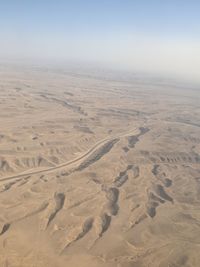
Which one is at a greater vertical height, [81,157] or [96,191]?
[96,191]

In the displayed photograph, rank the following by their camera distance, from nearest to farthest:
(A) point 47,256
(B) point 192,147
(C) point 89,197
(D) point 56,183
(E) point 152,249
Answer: (A) point 47,256, (E) point 152,249, (C) point 89,197, (D) point 56,183, (B) point 192,147

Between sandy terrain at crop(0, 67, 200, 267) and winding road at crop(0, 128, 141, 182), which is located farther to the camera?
winding road at crop(0, 128, 141, 182)

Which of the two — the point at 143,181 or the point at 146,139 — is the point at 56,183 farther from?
the point at 146,139

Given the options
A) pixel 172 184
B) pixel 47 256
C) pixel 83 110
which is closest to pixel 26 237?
pixel 47 256

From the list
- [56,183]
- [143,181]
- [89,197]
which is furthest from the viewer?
[143,181]

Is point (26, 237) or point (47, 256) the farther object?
point (26, 237)

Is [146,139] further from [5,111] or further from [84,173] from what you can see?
[5,111]

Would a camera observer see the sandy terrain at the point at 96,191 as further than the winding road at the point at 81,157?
No
